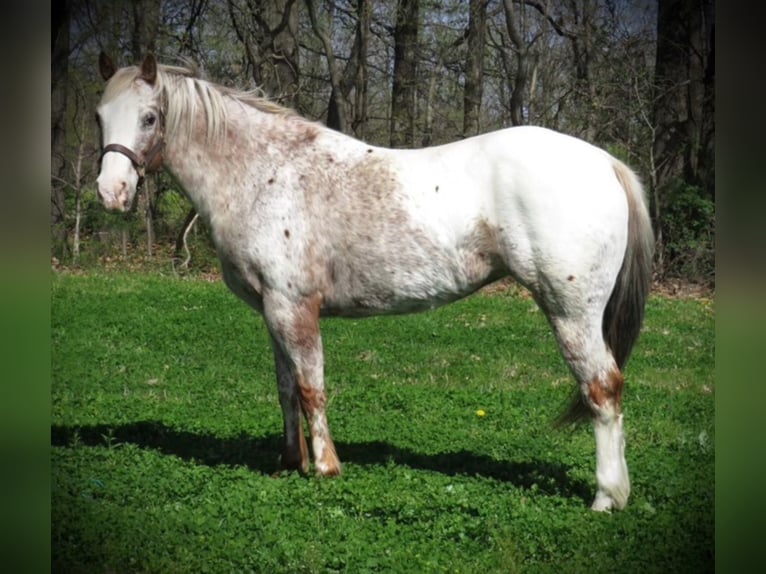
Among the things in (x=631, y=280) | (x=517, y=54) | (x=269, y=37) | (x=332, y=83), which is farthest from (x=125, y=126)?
(x=631, y=280)

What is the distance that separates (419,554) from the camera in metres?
3.17

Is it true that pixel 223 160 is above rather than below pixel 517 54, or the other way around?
below

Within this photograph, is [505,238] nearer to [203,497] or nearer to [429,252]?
[429,252]

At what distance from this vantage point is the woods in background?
352 centimetres

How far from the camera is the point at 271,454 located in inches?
178

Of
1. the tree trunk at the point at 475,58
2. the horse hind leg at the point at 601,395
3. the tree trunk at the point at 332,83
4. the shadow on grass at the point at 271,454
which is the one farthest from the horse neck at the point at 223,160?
the horse hind leg at the point at 601,395

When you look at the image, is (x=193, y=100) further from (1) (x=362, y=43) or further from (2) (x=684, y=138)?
(2) (x=684, y=138)

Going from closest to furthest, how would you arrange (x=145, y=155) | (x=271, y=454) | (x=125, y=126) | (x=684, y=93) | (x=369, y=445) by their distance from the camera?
(x=684, y=93) < (x=125, y=126) < (x=145, y=155) < (x=271, y=454) < (x=369, y=445)

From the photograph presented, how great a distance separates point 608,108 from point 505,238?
826 millimetres

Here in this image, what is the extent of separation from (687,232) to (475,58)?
122 cm

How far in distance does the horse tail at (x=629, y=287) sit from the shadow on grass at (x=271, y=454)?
421 mm

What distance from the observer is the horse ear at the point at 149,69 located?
3.60 m

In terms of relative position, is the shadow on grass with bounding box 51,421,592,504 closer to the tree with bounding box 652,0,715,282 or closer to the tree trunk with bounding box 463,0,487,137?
the tree with bounding box 652,0,715,282

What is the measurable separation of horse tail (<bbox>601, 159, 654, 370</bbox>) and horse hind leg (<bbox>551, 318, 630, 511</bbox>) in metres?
0.21
